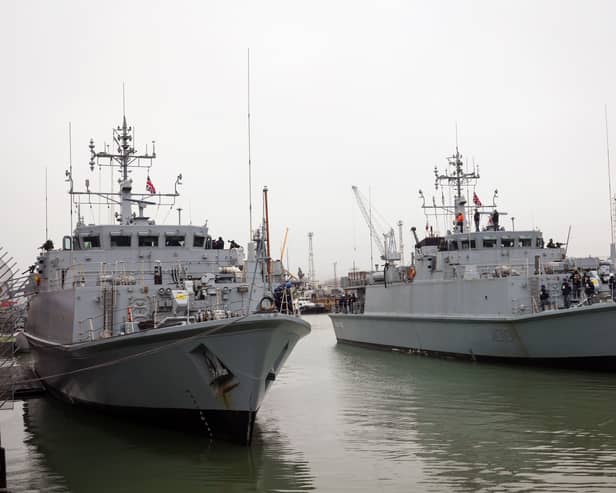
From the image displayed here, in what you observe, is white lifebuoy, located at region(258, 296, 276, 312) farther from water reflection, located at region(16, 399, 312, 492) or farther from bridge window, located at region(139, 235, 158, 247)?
bridge window, located at region(139, 235, 158, 247)

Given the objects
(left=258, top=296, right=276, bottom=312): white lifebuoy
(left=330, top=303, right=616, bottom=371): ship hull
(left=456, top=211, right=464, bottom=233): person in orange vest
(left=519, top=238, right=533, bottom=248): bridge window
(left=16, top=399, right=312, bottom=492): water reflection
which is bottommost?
(left=16, top=399, right=312, bottom=492): water reflection

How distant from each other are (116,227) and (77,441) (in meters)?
5.63

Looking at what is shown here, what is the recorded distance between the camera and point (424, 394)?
1591cm

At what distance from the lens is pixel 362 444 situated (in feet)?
35.8

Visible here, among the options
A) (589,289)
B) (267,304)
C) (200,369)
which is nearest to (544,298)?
(589,289)

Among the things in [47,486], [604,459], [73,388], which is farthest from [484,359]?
[47,486]

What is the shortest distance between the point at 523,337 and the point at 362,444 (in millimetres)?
9742

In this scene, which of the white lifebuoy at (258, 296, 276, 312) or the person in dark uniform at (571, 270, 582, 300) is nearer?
the white lifebuoy at (258, 296, 276, 312)

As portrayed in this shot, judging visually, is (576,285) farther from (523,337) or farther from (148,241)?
(148,241)

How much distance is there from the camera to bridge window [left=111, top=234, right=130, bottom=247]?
1574 cm

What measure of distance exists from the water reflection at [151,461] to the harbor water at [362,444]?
26 millimetres

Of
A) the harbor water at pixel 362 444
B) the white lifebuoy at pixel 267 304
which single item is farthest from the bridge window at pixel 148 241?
the white lifebuoy at pixel 267 304

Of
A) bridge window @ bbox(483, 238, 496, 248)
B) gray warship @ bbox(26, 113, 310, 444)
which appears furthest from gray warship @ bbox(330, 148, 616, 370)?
gray warship @ bbox(26, 113, 310, 444)

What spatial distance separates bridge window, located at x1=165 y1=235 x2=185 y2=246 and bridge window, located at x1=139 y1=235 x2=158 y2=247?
0.26 metres
